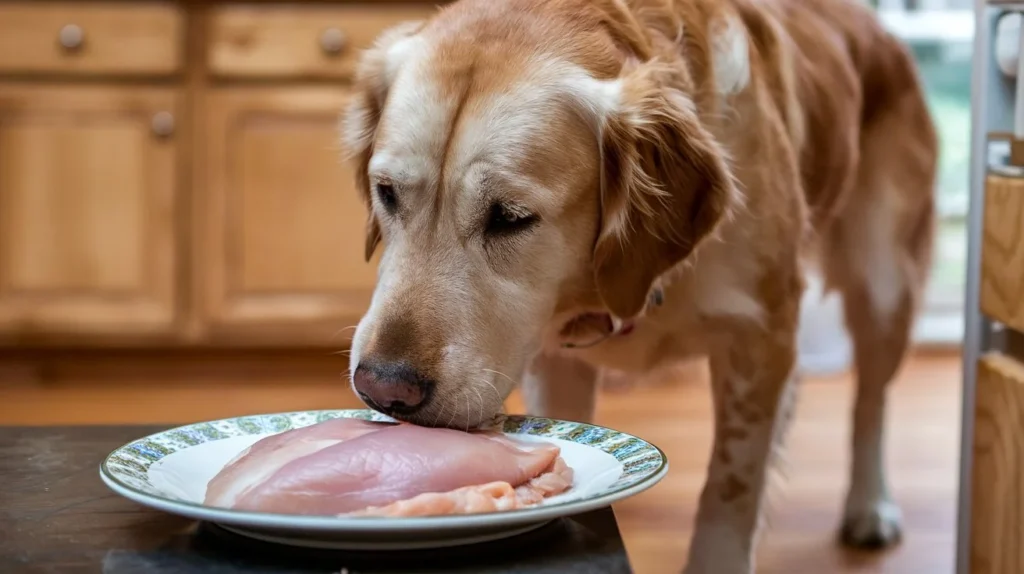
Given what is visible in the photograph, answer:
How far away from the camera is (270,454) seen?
0.88 m

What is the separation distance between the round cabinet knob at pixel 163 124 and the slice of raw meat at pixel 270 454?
238 centimetres

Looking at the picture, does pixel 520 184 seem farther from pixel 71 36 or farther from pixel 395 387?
pixel 71 36

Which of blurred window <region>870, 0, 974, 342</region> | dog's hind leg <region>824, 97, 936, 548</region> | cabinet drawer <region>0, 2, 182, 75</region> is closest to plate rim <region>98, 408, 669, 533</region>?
dog's hind leg <region>824, 97, 936, 548</region>

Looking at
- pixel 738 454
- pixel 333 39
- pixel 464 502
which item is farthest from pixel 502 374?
pixel 333 39

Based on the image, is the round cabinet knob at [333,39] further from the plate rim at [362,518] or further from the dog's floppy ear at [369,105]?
the plate rim at [362,518]

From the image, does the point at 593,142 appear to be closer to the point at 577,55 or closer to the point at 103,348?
the point at 577,55

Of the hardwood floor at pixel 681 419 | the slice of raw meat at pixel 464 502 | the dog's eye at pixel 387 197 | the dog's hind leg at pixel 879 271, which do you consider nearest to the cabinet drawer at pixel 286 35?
the hardwood floor at pixel 681 419

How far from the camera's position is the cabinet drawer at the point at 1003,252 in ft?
4.29

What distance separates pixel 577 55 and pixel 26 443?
0.67 m

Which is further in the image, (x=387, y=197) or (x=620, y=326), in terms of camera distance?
(x=620, y=326)

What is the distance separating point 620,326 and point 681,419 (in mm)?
1719

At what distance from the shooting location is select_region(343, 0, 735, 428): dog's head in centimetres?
116

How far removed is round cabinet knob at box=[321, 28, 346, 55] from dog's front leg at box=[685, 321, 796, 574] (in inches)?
75.2

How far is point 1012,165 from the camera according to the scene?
138 centimetres
